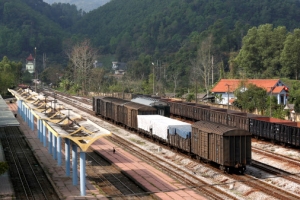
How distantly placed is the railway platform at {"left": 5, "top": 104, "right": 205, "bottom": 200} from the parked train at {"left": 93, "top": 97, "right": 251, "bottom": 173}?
2.87 m

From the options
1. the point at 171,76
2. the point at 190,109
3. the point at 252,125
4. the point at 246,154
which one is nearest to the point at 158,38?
the point at 171,76

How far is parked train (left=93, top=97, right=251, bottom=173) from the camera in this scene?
86.0 ft

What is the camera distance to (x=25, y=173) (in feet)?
92.5

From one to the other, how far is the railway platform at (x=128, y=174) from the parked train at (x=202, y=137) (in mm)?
2865

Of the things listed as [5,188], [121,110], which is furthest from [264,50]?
[5,188]

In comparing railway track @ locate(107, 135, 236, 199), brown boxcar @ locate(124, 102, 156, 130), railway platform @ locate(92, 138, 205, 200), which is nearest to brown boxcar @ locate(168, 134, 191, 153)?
railway track @ locate(107, 135, 236, 199)

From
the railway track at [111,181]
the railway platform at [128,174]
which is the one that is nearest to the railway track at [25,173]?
the railway platform at [128,174]

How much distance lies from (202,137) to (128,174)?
4.87 metres

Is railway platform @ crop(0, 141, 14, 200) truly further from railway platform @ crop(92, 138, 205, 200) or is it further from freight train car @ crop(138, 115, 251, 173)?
freight train car @ crop(138, 115, 251, 173)

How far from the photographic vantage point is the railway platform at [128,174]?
A: 2334 centimetres

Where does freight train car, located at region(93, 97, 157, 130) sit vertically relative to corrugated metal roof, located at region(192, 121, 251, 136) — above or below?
below

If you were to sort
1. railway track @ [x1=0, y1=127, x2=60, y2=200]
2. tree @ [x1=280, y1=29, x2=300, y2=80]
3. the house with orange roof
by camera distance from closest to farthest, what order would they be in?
railway track @ [x1=0, y1=127, x2=60, y2=200] < the house with orange roof < tree @ [x1=280, y1=29, x2=300, y2=80]

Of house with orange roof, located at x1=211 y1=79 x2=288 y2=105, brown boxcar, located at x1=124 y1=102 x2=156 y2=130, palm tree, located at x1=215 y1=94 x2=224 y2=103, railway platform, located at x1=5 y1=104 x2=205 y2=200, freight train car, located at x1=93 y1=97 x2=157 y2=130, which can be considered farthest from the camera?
palm tree, located at x1=215 y1=94 x2=224 y2=103

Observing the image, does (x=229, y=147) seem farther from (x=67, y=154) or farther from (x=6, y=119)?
(x=6, y=119)
